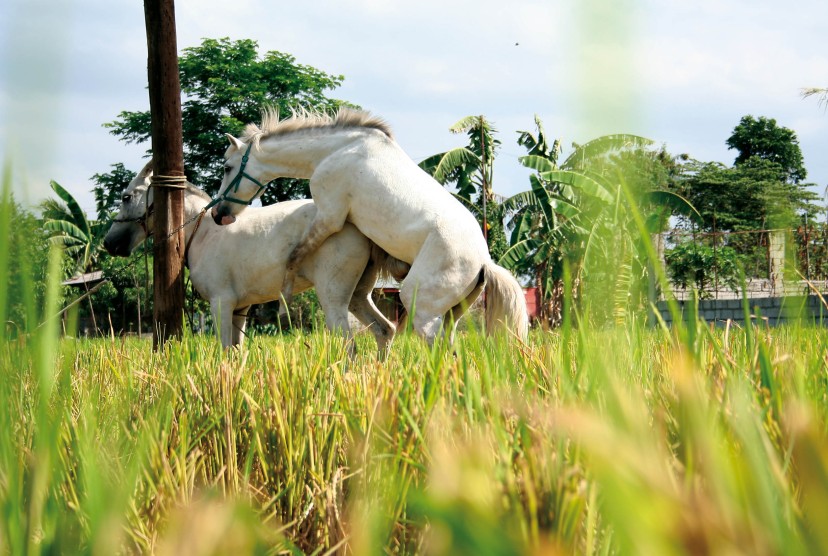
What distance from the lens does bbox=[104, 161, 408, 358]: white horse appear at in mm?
5844

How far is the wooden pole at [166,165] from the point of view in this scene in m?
4.75

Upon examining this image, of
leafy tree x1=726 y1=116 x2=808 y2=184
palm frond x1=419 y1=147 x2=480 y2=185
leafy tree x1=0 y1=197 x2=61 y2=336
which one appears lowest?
leafy tree x1=0 y1=197 x2=61 y2=336

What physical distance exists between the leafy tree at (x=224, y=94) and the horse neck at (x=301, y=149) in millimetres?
26760

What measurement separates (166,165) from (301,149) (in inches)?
48.2

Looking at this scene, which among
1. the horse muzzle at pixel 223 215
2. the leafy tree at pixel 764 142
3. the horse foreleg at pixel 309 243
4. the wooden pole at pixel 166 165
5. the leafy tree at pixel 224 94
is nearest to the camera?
the wooden pole at pixel 166 165

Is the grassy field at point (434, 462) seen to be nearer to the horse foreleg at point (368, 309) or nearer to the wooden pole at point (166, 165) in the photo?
the wooden pole at point (166, 165)

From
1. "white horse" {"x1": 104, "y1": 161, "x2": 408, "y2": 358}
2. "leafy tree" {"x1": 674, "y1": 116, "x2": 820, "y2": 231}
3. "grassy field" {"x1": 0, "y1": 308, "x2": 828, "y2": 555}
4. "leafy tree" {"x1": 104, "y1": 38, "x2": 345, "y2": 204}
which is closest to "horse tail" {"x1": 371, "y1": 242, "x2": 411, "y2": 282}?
"white horse" {"x1": 104, "y1": 161, "x2": 408, "y2": 358}

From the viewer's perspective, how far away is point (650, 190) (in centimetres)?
50

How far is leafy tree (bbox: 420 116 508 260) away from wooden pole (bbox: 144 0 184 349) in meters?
18.5

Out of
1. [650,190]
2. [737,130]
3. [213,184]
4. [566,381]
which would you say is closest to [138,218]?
[566,381]

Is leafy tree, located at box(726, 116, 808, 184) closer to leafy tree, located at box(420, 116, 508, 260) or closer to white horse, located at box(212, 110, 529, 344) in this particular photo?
leafy tree, located at box(420, 116, 508, 260)

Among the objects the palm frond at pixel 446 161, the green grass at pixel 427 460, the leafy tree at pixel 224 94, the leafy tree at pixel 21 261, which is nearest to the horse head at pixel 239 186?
the green grass at pixel 427 460

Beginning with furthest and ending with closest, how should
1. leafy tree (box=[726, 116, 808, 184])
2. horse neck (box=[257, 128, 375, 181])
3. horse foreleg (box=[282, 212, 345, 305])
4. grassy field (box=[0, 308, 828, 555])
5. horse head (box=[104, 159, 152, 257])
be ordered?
leafy tree (box=[726, 116, 808, 184]), horse head (box=[104, 159, 152, 257]), horse neck (box=[257, 128, 375, 181]), horse foreleg (box=[282, 212, 345, 305]), grassy field (box=[0, 308, 828, 555])

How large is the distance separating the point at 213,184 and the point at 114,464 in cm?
3328
